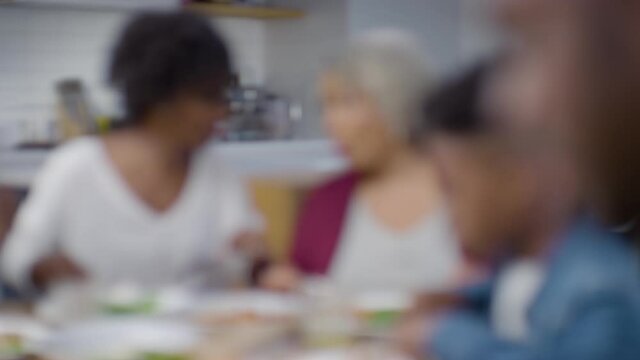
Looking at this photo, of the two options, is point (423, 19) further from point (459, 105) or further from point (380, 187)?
point (459, 105)

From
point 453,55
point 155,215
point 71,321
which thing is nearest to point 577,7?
→ point 71,321

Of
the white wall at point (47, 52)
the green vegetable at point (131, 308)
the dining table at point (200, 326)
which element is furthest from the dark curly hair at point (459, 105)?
the white wall at point (47, 52)

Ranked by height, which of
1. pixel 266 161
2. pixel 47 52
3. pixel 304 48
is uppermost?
pixel 47 52

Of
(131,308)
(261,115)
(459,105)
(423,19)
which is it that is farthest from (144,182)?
(423,19)

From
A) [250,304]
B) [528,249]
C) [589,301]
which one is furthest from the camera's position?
[250,304]

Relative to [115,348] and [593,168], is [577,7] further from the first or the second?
[115,348]

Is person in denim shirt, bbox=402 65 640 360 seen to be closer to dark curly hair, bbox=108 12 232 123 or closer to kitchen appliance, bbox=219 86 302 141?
dark curly hair, bbox=108 12 232 123

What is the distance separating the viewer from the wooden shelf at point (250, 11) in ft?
12.4

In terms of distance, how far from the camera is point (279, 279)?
1.74 m

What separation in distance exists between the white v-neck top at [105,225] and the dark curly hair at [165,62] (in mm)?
129

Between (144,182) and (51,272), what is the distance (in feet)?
0.77

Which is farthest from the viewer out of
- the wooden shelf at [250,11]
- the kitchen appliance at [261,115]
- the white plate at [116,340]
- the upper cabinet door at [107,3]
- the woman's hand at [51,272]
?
the kitchen appliance at [261,115]

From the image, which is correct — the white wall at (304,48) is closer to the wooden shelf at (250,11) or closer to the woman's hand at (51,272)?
the wooden shelf at (250,11)

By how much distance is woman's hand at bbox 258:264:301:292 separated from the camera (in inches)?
67.7
